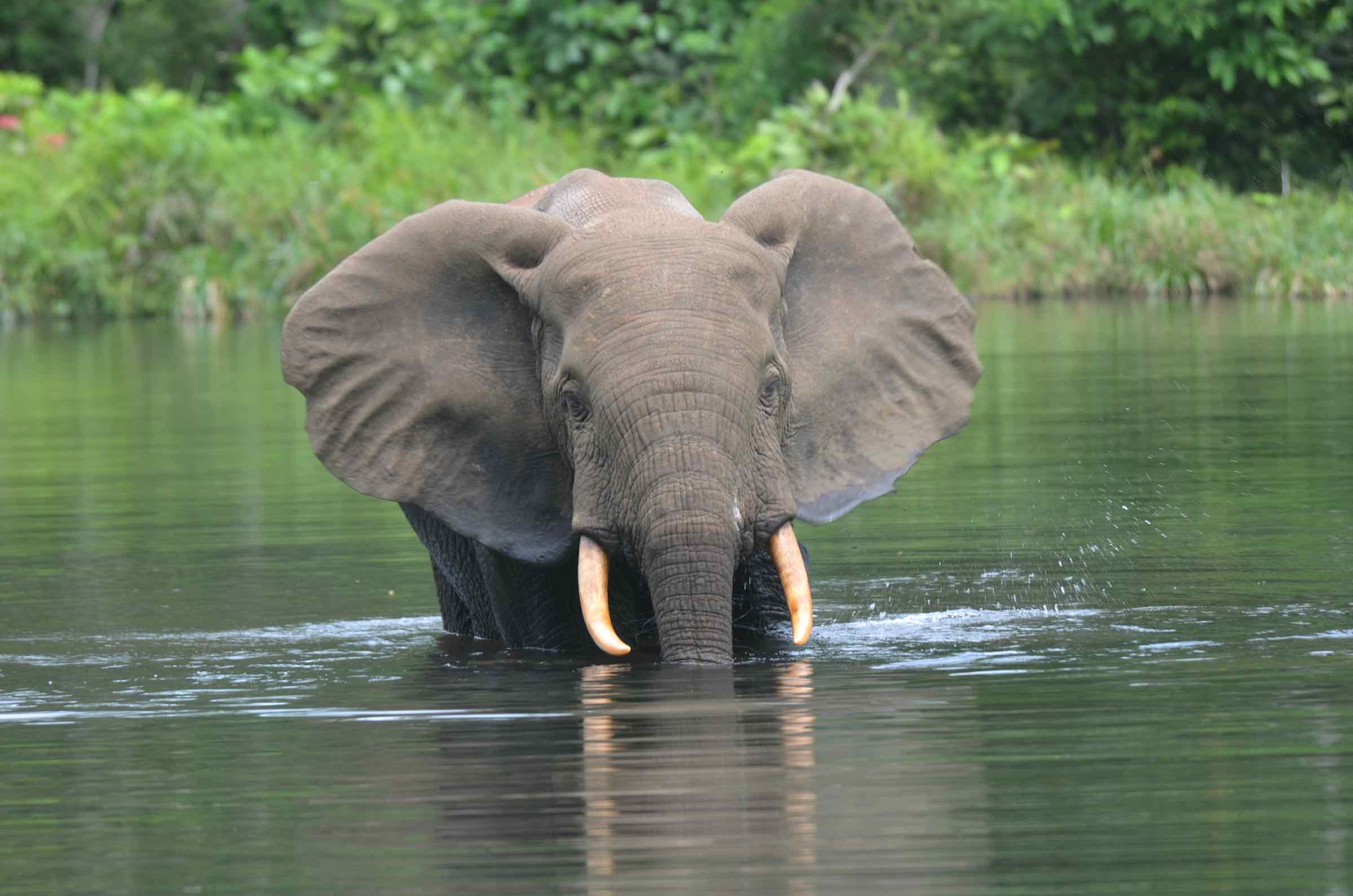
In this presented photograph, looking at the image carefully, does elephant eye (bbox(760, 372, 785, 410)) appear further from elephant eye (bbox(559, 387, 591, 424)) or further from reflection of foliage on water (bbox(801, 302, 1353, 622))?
reflection of foliage on water (bbox(801, 302, 1353, 622))

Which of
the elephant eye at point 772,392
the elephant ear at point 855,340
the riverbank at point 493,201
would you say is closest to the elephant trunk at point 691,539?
the elephant eye at point 772,392

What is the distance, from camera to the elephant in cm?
708

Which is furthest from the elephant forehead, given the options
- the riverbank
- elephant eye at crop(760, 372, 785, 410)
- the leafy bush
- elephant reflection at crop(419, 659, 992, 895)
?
the leafy bush

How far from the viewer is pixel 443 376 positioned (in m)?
8.05

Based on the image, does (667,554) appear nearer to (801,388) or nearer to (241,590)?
(801,388)

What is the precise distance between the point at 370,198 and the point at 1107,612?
2176 centimetres

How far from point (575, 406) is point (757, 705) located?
3.91 feet

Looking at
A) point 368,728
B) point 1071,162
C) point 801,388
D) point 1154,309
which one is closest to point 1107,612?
point 801,388

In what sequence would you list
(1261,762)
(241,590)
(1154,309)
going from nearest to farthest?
(1261,762) → (241,590) → (1154,309)

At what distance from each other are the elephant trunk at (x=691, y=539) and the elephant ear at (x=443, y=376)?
83cm

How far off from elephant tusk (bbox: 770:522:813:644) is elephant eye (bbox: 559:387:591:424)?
2.11 ft

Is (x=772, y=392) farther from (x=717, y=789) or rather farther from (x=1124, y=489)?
(x=1124, y=489)

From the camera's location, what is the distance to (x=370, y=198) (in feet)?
96.6

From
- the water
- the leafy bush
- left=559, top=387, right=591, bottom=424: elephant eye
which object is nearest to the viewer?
the water
